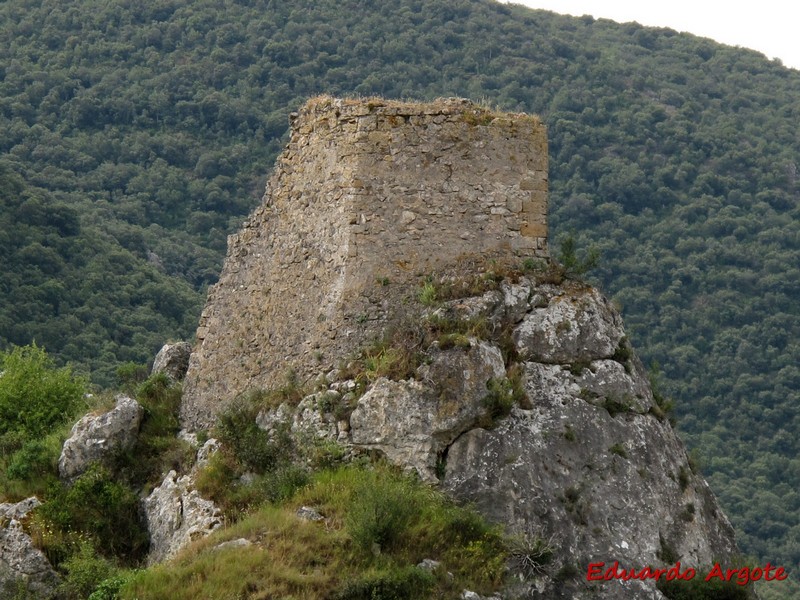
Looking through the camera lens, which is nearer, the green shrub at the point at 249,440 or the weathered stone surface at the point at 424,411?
the weathered stone surface at the point at 424,411

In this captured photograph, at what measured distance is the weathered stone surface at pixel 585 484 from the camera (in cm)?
2038

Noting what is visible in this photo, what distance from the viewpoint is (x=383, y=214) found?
22531mm

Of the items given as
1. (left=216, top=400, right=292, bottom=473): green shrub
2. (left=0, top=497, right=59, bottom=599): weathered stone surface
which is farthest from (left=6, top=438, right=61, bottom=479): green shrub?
(left=216, top=400, right=292, bottom=473): green shrub

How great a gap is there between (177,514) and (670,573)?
643 cm

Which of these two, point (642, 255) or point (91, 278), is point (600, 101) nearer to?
point (642, 255)

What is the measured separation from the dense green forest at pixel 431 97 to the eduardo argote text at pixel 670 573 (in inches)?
788

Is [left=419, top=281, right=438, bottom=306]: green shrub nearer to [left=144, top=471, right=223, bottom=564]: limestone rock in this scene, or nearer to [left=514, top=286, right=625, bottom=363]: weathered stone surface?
[left=514, top=286, right=625, bottom=363]: weathered stone surface

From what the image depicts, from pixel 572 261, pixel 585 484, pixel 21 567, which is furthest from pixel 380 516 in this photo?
pixel 572 261

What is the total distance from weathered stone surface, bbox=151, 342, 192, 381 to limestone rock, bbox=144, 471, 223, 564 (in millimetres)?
3373

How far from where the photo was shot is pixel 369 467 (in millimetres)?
20531

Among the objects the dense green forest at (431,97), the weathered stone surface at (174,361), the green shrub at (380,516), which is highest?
the green shrub at (380,516)

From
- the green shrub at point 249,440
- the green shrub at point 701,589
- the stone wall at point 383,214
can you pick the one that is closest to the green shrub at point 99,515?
the green shrub at point 249,440

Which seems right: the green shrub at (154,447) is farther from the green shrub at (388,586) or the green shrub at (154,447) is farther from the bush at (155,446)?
the green shrub at (388,586)

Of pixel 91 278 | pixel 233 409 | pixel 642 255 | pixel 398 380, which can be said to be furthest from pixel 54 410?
pixel 642 255
